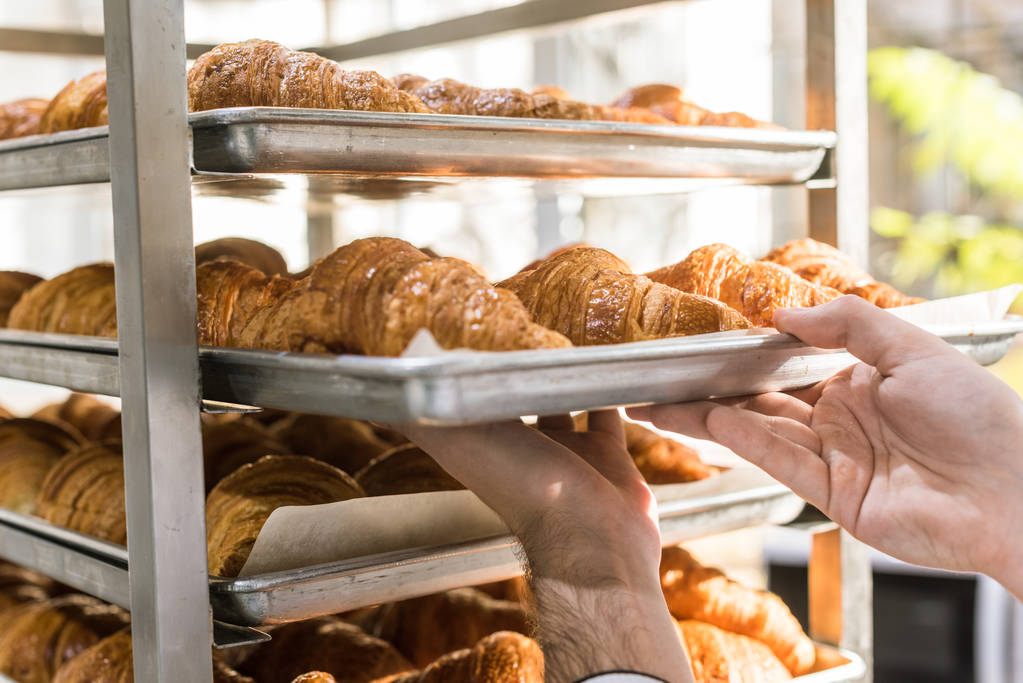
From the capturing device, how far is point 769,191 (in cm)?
382

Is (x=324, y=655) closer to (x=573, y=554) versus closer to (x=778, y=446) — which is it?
(x=573, y=554)

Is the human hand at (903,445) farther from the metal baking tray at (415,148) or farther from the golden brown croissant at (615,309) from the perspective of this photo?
the metal baking tray at (415,148)

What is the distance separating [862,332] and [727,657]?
493 mm

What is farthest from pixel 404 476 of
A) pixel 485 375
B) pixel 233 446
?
pixel 485 375

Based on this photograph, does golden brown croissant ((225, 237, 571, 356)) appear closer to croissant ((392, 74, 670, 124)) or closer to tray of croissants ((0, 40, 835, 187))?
tray of croissants ((0, 40, 835, 187))

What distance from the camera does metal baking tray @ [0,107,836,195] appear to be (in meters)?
0.82

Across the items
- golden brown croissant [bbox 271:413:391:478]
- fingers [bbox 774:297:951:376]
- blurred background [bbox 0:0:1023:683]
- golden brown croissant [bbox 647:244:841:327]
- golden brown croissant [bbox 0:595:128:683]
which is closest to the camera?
fingers [bbox 774:297:951:376]

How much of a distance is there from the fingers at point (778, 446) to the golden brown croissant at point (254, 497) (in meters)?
0.41

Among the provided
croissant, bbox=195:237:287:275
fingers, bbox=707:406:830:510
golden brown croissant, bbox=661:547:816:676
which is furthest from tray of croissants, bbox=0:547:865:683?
croissant, bbox=195:237:287:275

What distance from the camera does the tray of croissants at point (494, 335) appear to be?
0.70 m

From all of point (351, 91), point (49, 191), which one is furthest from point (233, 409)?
point (49, 191)

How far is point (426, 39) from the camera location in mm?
1623

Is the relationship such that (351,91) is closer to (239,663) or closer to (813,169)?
(813,169)

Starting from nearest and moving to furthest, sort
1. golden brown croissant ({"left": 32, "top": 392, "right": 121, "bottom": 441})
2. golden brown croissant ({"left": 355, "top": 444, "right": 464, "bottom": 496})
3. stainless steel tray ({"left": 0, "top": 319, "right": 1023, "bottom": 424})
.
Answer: stainless steel tray ({"left": 0, "top": 319, "right": 1023, "bottom": 424}) < golden brown croissant ({"left": 355, "top": 444, "right": 464, "bottom": 496}) < golden brown croissant ({"left": 32, "top": 392, "right": 121, "bottom": 441})
